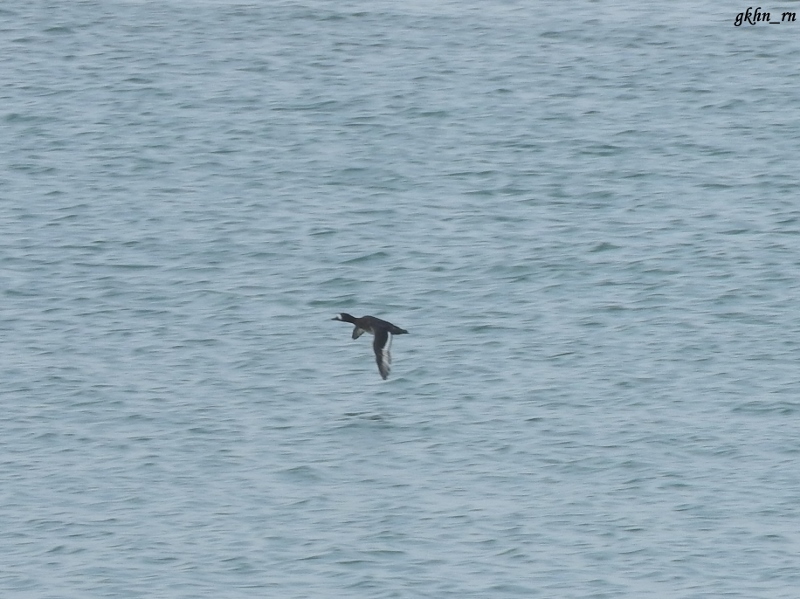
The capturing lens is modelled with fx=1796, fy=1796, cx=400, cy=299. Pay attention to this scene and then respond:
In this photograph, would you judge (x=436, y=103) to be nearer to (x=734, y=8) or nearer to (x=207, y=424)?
(x=734, y=8)

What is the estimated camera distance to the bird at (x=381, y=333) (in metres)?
16.3

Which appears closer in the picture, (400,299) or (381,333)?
(381,333)

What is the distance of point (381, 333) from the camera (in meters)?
16.8

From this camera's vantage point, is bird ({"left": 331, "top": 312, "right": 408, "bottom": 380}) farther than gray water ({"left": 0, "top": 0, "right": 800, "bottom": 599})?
Yes

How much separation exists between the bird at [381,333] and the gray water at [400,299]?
Result: 73 centimetres

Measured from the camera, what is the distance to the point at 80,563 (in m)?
14.0

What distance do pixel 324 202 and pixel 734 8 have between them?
1189 centimetres

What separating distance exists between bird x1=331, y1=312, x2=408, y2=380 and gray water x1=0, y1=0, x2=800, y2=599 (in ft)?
2.39

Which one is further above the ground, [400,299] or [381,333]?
[381,333]

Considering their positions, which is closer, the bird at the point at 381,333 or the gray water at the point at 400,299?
the gray water at the point at 400,299

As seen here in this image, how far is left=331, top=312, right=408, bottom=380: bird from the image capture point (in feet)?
53.4

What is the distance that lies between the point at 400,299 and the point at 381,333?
3.69 metres

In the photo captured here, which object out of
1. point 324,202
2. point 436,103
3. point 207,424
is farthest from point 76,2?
point 207,424

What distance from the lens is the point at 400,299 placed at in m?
20.5
